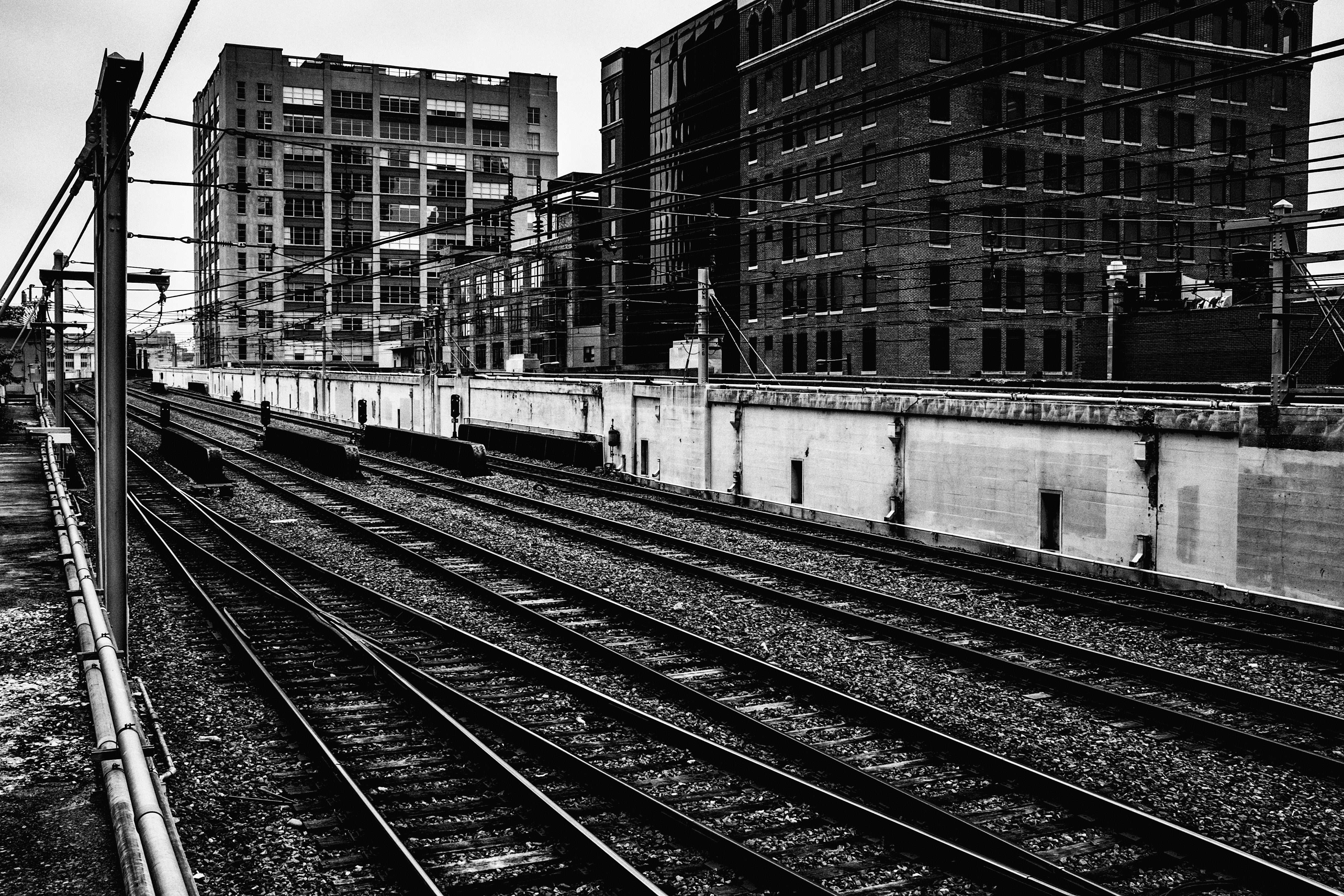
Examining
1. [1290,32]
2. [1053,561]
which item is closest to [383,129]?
[1290,32]

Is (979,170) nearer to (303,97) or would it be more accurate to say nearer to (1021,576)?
(1021,576)

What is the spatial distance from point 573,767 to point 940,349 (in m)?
47.3

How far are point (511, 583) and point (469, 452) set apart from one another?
17046 mm

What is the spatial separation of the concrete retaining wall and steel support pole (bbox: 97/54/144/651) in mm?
14256

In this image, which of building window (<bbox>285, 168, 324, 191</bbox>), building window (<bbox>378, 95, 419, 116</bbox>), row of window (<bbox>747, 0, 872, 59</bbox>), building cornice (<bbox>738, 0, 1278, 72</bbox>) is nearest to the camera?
building cornice (<bbox>738, 0, 1278, 72</bbox>)

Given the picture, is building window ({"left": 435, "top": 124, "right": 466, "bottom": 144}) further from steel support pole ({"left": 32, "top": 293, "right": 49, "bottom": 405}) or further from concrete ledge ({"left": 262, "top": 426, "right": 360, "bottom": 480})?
concrete ledge ({"left": 262, "top": 426, "right": 360, "bottom": 480})

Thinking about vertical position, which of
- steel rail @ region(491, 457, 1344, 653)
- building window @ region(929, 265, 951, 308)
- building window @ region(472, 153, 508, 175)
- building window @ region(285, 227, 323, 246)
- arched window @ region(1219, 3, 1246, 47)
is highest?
building window @ region(472, 153, 508, 175)

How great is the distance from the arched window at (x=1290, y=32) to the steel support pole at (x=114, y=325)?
65.4 metres

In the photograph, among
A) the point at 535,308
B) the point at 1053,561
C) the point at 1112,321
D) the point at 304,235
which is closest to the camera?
the point at 1053,561

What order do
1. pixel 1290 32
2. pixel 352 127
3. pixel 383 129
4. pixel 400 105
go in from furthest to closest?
pixel 383 129, pixel 352 127, pixel 400 105, pixel 1290 32

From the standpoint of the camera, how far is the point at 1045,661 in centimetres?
1260

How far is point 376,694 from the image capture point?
11.5 meters

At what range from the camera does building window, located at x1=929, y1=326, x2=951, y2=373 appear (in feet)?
175

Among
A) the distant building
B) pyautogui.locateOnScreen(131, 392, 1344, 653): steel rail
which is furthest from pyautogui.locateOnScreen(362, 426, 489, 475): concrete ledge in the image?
the distant building
